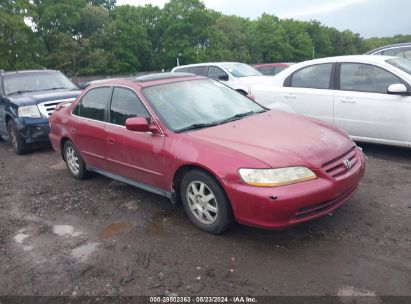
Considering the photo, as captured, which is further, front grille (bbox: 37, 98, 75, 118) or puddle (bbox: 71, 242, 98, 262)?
front grille (bbox: 37, 98, 75, 118)

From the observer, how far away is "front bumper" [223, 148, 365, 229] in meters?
3.39

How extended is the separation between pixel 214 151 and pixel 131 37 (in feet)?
134

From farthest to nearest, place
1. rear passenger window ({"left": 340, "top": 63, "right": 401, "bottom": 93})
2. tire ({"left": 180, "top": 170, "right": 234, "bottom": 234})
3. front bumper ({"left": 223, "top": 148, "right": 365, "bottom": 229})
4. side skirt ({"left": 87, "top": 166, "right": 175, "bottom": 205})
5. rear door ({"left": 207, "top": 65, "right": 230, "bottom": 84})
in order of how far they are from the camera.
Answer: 1. rear door ({"left": 207, "top": 65, "right": 230, "bottom": 84})
2. rear passenger window ({"left": 340, "top": 63, "right": 401, "bottom": 93})
3. side skirt ({"left": 87, "top": 166, "right": 175, "bottom": 205})
4. tire ({"left": 180, "top": 170, "right": 234, "bottom": 234})
5. front bumper ({"left": 223, "top": 148, "right": 365, "bottom": 229})

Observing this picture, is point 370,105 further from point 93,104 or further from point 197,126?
point 93,104

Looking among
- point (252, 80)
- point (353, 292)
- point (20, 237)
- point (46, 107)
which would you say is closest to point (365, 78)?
point (353, 292)

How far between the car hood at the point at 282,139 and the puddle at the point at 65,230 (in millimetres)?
1703

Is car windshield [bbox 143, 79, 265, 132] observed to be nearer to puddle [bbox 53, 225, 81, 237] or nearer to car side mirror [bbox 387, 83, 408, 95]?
puddle [bbox 53, 225, 81, 237]

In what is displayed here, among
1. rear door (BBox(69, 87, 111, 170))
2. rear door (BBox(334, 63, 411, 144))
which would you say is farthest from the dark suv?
rear door (BBox(334, 63, 411, 144))

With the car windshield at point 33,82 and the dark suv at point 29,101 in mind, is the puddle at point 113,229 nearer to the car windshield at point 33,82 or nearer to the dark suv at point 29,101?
the dark suv at point 29,101

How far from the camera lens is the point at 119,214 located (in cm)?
474

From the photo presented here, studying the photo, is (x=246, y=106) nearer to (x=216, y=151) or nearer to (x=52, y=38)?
(x=216, y=151)

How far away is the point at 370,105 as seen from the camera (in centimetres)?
591

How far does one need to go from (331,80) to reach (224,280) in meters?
4.31

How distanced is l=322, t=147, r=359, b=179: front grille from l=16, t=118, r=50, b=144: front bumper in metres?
6.20
